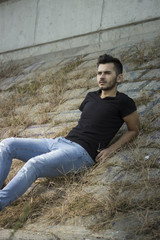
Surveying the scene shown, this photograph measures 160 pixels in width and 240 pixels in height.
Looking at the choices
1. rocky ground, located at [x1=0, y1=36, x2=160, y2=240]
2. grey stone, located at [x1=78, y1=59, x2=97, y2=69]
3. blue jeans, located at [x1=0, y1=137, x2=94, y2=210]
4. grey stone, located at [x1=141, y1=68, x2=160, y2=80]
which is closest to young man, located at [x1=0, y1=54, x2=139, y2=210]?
blue jeans, located at [x1=0, y1=137, x2=94, y2=210]

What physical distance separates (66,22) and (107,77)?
4.69m

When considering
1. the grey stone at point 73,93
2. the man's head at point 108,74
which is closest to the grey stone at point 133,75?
the grey stone at point 73,93

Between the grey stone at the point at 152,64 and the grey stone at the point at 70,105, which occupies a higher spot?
the grey stone at the point at 152,64

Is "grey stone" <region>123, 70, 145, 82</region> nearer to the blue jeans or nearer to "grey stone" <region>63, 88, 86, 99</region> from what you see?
"grey stone" <region>63, 88, 86, 99</region>

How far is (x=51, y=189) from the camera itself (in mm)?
3375

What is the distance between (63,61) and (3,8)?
10.6 feet

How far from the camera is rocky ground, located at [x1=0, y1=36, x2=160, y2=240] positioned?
8.31 ft

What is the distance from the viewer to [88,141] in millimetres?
3535

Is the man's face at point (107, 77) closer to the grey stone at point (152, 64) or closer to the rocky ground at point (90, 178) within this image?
the rocky ground at point (90, 178)

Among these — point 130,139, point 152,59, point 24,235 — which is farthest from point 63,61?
point 24,235

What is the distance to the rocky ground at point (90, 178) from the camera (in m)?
2.53

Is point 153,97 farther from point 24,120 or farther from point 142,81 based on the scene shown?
point 24,120

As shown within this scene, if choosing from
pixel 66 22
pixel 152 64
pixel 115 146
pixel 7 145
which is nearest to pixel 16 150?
pixel 7 145

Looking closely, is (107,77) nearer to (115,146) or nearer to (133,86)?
(115,146)
